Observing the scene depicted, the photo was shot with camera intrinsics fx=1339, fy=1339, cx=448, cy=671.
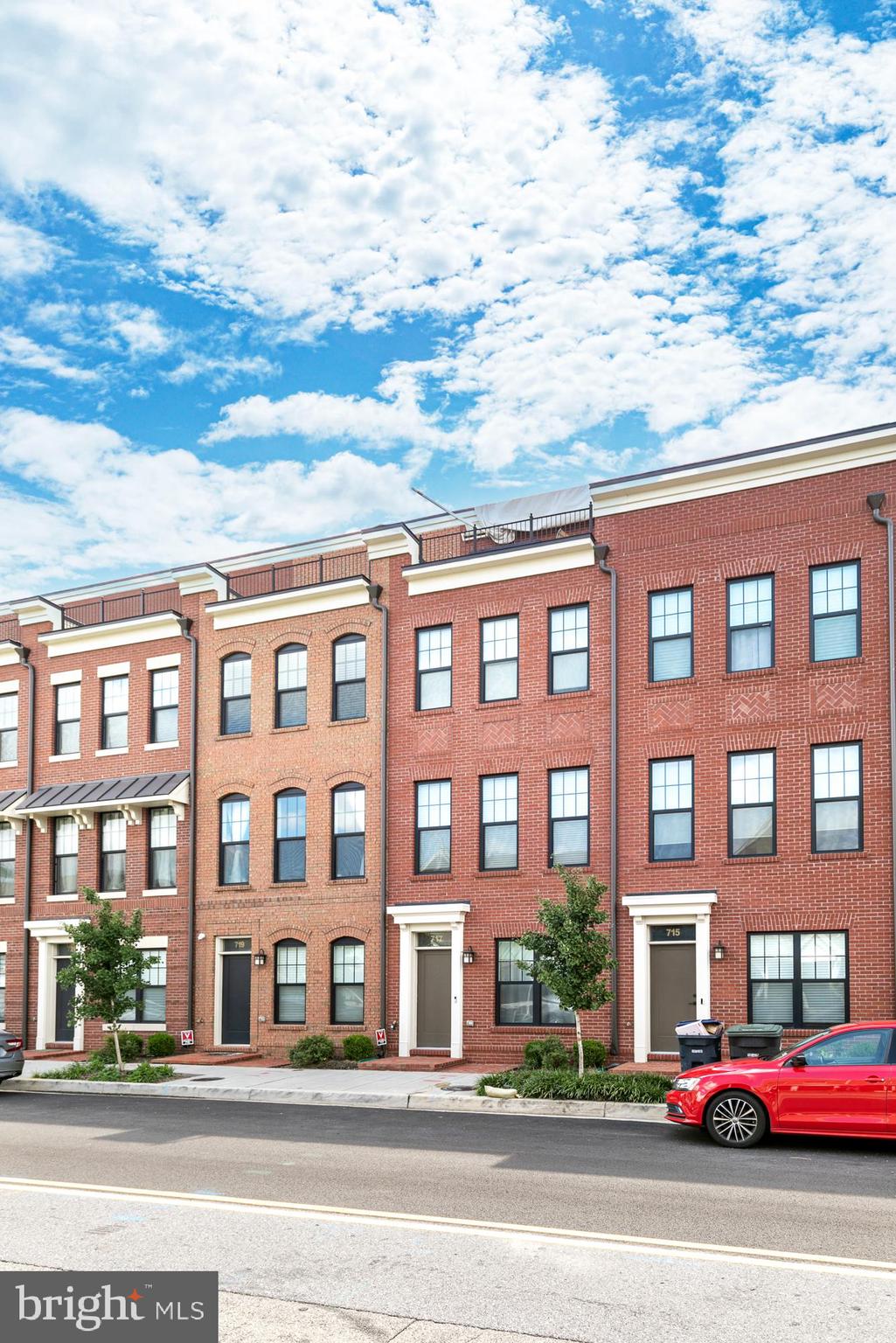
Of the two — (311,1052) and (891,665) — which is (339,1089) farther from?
(891,665)

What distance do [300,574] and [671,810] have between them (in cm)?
1140

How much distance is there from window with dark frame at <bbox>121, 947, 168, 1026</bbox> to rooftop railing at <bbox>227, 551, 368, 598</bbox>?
8.71m

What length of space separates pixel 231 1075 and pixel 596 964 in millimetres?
7986

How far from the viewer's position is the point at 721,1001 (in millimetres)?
23578

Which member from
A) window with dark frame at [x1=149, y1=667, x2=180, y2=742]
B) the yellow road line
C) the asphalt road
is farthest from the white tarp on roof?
the yellow road line

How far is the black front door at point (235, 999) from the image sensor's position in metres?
30.0

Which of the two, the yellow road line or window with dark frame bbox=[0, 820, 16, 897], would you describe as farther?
window with dark frame bbox=[0, 820, 16, 897]

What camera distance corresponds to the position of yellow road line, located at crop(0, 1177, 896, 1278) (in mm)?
9727

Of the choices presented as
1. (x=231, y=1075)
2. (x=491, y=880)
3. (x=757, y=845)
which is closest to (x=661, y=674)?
(x=757, y=845)

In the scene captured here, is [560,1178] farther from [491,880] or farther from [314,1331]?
[491,880]

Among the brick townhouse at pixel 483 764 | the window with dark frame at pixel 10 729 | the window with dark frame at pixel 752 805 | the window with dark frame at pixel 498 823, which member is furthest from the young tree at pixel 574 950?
the window with dark frame at pixel 10 729

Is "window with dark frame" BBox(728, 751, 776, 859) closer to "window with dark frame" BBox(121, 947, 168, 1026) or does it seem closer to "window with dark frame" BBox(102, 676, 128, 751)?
"window with dark frame" BBox(121, 947, 168, 1026)

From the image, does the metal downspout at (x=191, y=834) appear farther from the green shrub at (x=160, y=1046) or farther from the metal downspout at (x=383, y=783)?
the metal downspout at (x=383, y=783)

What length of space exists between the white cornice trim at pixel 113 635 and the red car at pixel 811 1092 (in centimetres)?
1994
